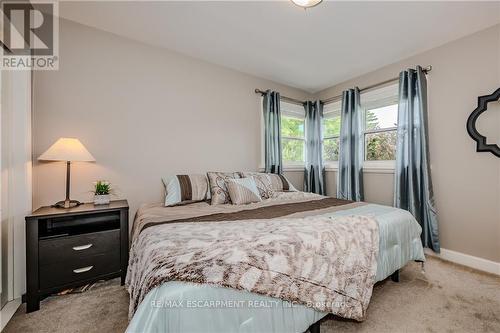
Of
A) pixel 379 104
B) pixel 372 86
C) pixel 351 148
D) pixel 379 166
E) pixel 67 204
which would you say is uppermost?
pixel 372 86

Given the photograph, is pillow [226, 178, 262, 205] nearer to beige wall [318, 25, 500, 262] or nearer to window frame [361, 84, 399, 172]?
window frame [361, 84, 399, 172]

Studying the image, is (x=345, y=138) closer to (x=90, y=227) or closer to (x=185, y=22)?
(x=185, y=22)

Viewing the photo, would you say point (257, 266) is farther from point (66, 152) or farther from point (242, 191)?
point (66, 152)

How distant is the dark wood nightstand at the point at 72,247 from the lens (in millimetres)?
1618

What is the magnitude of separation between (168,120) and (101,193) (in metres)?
1.11

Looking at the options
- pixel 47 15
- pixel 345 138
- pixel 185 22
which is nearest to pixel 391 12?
pixel 345 138

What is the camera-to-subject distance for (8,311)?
158 centimetres

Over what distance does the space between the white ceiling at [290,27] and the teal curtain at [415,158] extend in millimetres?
493

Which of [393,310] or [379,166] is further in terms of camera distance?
[379,166]

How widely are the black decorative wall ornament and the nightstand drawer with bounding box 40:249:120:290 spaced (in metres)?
3.75

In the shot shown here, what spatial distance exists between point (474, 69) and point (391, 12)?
123 centimetres

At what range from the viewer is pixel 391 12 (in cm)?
200

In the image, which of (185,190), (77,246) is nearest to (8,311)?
(77,246)

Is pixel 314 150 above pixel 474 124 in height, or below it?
below
